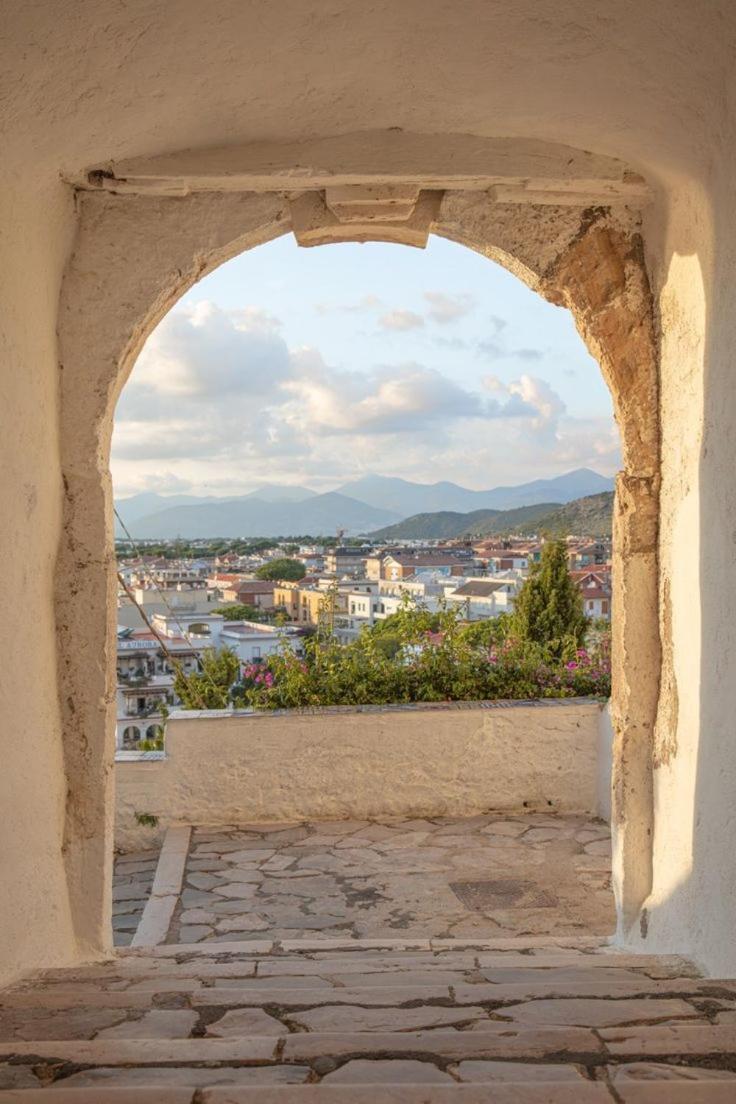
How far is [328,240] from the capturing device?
3.69 meters

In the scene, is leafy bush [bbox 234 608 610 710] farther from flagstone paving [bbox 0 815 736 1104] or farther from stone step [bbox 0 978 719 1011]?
stone step [bbox 0 978 719 1011]

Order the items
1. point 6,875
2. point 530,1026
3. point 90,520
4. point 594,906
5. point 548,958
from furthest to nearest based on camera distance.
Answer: point 594,906
point 90,520
point 548,958
point 6,875
point 530,1026

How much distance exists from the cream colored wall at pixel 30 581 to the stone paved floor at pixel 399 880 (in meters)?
1.24

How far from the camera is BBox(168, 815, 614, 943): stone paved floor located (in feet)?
14.1

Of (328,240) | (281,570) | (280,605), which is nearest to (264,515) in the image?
(281,570)

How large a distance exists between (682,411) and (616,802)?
1.47 m

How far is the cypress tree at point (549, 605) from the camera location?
7137 millimetres

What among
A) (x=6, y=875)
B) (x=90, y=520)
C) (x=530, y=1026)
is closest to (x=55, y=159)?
(x=90, y=520)

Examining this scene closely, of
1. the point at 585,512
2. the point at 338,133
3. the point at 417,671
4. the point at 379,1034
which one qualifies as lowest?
the point at 379,1034

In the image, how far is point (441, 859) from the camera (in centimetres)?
507

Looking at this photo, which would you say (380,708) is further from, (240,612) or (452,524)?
(452,524)

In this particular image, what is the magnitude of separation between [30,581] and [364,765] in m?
2.95

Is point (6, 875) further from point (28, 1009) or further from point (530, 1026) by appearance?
point (530, 1026)

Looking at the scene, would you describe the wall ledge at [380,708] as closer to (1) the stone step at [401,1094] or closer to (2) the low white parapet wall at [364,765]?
(2) the low white parapet wall at [364,765]
